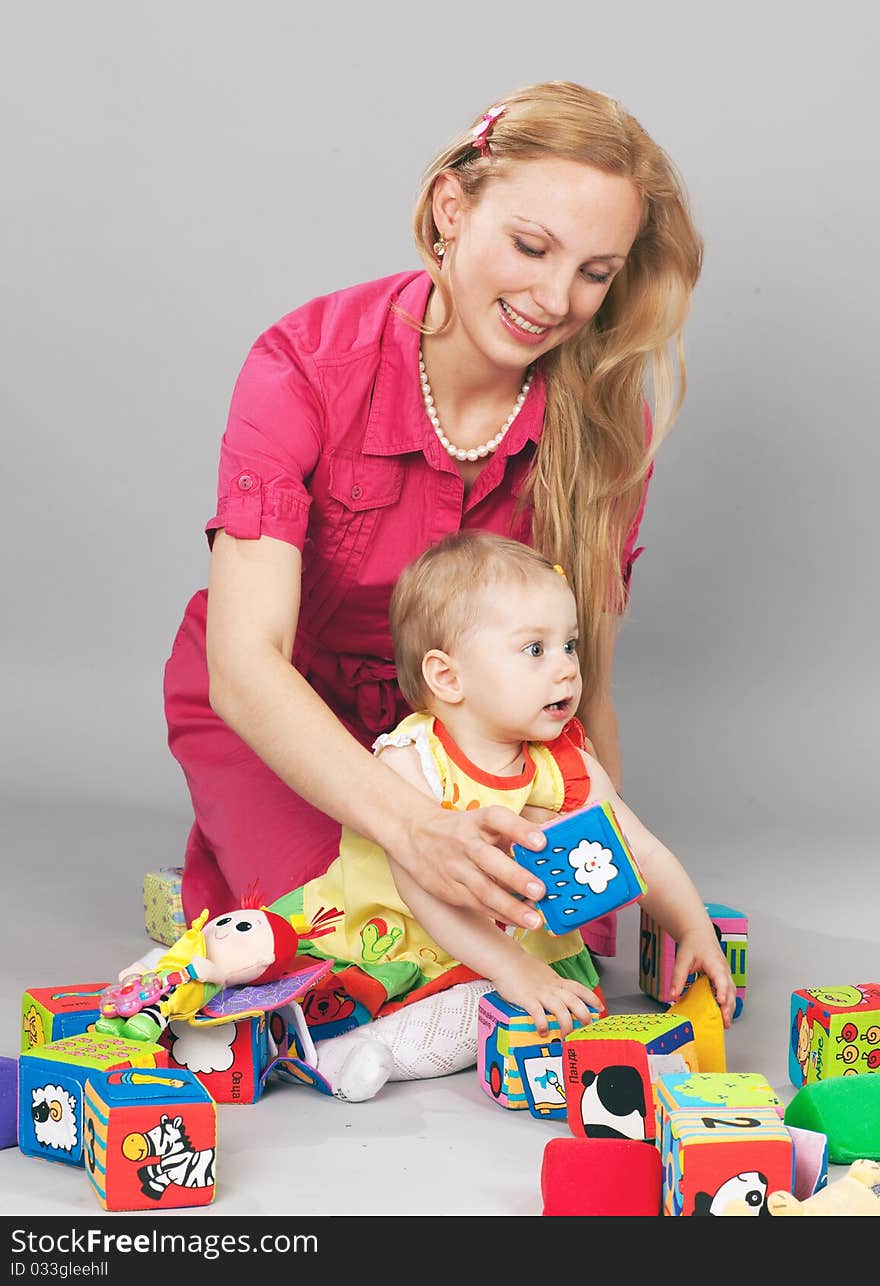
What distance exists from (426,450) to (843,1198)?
1192 millimetres

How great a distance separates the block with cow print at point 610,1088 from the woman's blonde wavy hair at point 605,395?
767 mm

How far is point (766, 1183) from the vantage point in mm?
1440

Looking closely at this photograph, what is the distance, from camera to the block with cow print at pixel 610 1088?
170cm

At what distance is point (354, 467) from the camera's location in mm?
2311

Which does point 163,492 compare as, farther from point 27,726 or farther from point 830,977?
point 830,977

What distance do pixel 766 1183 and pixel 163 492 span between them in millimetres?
2309

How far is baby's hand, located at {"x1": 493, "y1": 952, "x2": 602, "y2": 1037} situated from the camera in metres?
1.83

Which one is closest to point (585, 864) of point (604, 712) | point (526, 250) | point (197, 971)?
point (197, 971)

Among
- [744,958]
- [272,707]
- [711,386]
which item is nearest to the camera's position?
[272,707]

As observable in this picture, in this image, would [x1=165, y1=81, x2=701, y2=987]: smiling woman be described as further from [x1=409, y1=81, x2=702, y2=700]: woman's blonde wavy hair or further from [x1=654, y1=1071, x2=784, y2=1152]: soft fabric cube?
[x1=654, y1=1071, x2=784, y2=1152]: soft fabric cube

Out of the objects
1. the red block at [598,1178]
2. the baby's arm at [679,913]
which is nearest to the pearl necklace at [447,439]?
the baby's arm at [679,913]

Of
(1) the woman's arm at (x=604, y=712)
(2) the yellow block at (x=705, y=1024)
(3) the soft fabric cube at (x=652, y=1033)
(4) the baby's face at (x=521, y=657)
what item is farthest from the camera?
(1) the woman's arm at (x=604, y=712)

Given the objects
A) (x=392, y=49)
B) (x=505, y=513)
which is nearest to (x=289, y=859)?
(x=505, y=513)

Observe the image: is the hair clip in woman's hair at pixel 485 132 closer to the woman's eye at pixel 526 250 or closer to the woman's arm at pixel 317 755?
the woman's eye at pixel 526 250
